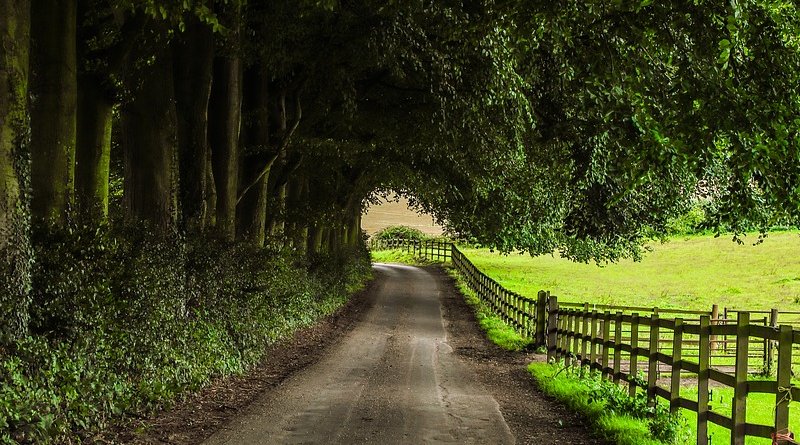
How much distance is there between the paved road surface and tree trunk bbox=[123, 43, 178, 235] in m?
3.30

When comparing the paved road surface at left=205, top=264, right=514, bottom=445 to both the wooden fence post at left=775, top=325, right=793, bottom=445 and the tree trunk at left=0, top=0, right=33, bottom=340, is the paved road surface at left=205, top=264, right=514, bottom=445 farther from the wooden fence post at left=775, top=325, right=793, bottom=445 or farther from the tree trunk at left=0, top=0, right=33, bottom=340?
the wooden fence post at left=775, top=325, right=793, bottom=445

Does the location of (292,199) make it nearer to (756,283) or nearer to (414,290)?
(414,290)

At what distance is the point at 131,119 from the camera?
39.1 ft

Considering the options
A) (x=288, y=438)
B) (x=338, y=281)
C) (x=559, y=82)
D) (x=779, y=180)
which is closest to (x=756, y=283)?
(x=338, y=281)

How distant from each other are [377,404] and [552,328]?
21.9 feet

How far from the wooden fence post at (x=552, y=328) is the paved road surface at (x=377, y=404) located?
1.88 m

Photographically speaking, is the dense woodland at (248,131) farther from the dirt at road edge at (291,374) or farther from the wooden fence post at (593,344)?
the wooden fence post at (593,344)

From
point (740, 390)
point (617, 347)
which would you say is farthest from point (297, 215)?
point (740, 390)

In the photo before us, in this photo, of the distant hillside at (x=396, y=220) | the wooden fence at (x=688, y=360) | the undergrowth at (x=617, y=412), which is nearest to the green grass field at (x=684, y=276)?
the wooden fence at (x=688, y=360)

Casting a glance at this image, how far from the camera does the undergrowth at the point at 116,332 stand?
7.11 metres

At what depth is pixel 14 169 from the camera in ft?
24.9

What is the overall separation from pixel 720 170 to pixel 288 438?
1185 centimetres

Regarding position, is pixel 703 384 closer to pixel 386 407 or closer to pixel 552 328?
pixel 386 407

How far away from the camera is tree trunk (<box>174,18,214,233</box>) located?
45.7 ft
